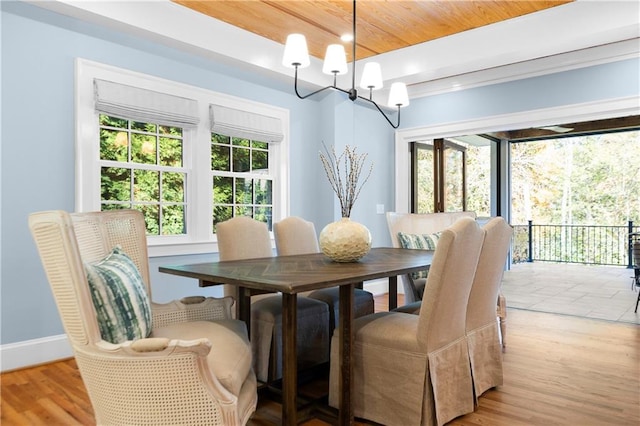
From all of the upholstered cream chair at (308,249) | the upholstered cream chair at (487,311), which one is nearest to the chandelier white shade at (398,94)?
the upholstered cream chair at (308,249)

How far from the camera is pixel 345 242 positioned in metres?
2.42

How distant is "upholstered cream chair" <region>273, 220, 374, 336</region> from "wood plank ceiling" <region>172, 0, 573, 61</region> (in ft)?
5.79

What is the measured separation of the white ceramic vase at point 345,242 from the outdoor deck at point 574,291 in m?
3.34

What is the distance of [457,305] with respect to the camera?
217 centimetres

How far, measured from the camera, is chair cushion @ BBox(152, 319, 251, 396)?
62.4 inches

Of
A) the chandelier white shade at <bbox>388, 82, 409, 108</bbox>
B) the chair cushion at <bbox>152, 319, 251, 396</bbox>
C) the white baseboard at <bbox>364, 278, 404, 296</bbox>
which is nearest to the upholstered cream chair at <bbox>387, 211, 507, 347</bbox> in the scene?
the chandelier white shade at <bbox>388, 82, 409, 108</bbox>

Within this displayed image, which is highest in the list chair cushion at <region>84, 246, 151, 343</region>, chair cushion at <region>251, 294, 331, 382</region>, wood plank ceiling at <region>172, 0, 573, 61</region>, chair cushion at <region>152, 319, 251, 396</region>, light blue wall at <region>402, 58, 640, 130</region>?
wood plank ceiling at <region>172, 0, 573, 61</region>

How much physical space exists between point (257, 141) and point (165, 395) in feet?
11.7

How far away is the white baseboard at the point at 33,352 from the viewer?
117 inches

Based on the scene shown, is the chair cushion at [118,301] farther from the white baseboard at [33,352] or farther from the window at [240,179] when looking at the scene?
the window at [240,179]

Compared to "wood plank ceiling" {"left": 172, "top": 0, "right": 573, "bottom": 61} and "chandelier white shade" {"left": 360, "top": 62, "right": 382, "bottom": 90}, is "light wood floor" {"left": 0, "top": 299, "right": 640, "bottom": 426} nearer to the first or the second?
"chandelier white shade" {"left": 360, "top": 62, "right": 382, "bottom": 90}

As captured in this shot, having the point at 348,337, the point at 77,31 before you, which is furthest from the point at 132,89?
the point at 348,337

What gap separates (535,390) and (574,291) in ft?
13.7

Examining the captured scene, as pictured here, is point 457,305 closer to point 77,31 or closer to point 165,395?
point 165,395
